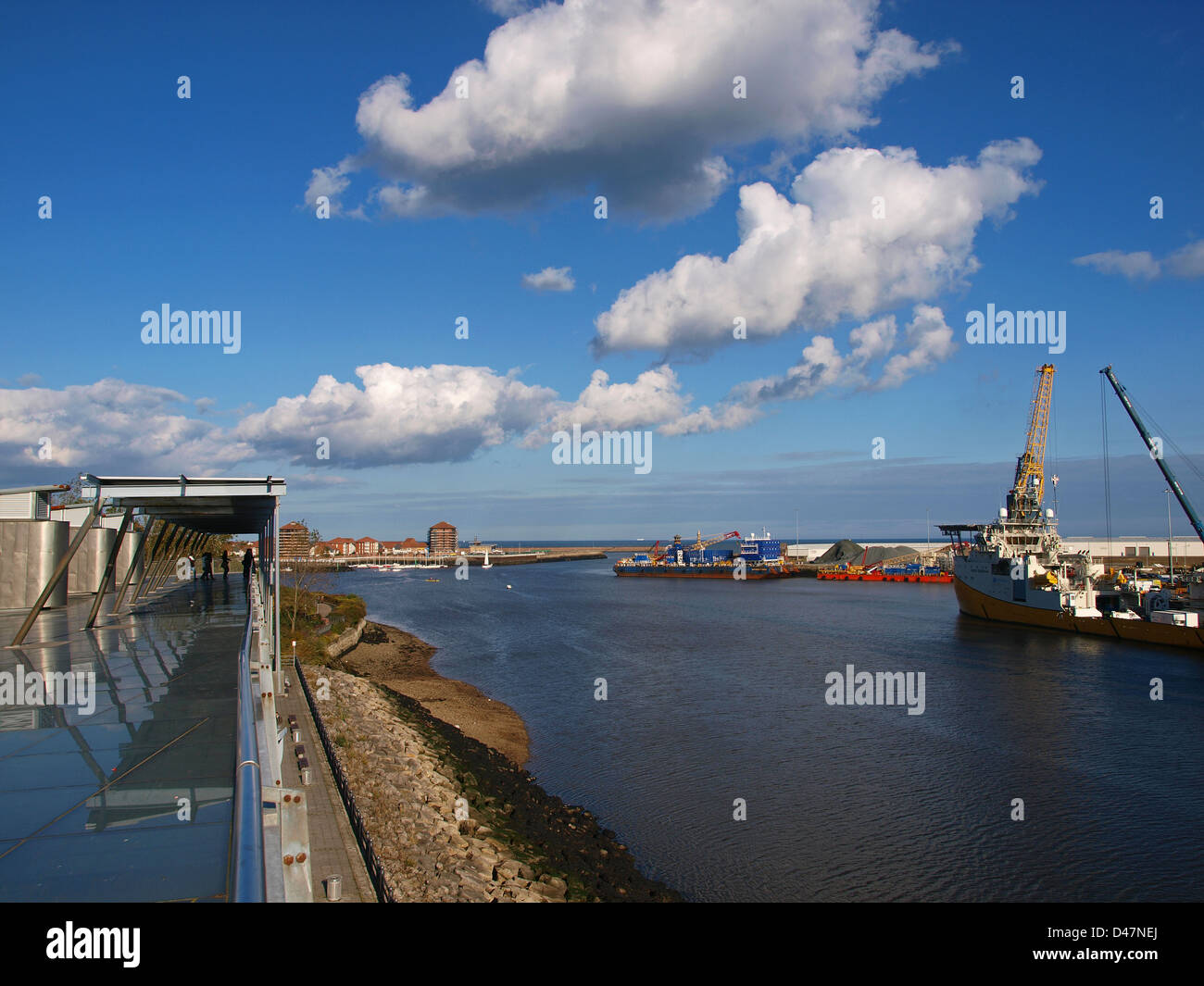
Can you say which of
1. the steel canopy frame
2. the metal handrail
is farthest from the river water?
the metal handrail

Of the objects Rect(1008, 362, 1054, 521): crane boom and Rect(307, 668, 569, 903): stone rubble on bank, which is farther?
Rect(1008, 362, 1054, 521): crane boom

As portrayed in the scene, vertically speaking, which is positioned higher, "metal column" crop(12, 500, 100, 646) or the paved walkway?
"metal column" crop(12, 500, 100, 646)

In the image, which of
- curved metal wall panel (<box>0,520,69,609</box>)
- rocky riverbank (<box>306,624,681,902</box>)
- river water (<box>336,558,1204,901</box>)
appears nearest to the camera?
rocky riverbank (<box>306,624,681,902</box>)

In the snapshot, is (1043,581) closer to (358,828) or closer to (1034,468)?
(1034,468)

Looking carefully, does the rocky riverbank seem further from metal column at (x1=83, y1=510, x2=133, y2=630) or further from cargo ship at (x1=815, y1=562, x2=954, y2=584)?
cargo ship at (x1=815, y1=562, x2=954, y2=584)

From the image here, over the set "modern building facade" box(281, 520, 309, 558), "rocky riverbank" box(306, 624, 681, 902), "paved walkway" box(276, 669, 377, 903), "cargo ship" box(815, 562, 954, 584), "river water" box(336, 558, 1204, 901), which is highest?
"modern building facade" box(281, 520, 309, 558)
